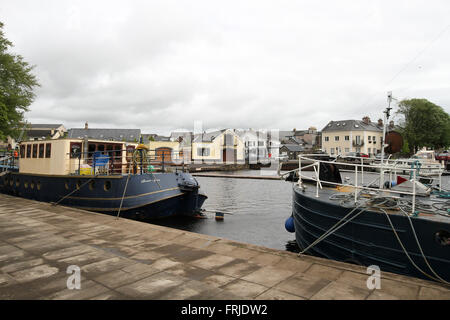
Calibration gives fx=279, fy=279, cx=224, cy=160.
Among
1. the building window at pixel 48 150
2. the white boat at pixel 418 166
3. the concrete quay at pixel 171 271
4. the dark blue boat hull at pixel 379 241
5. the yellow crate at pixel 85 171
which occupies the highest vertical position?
the building window at pixel 48 150

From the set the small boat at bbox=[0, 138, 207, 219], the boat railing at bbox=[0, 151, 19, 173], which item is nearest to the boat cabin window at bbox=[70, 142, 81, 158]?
the small boat at bbox=[0, 138, 207, 219]

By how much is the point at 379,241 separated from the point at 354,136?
63.7 meters

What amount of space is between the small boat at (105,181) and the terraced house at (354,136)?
54651 mm

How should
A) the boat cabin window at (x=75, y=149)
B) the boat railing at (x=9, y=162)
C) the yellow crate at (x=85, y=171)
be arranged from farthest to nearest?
the boat railing at (x=9, y=162)
the boat cabin window at (x=75, y=149)
the yellow crate at (x=85, y=171)

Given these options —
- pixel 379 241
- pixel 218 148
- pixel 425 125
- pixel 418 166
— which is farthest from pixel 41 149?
pixel 425 125

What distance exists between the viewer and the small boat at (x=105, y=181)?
39.8ft

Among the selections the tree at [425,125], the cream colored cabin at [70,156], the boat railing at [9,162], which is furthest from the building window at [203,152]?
the cream colored cabin at [70,156]

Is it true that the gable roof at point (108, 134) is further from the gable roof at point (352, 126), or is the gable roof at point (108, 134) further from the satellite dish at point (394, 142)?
the satellite dish at point (394, 142)

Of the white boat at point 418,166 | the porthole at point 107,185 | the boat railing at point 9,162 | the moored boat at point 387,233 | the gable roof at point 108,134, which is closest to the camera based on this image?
the moored boat at point 387,233

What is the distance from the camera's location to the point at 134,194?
11992mm
